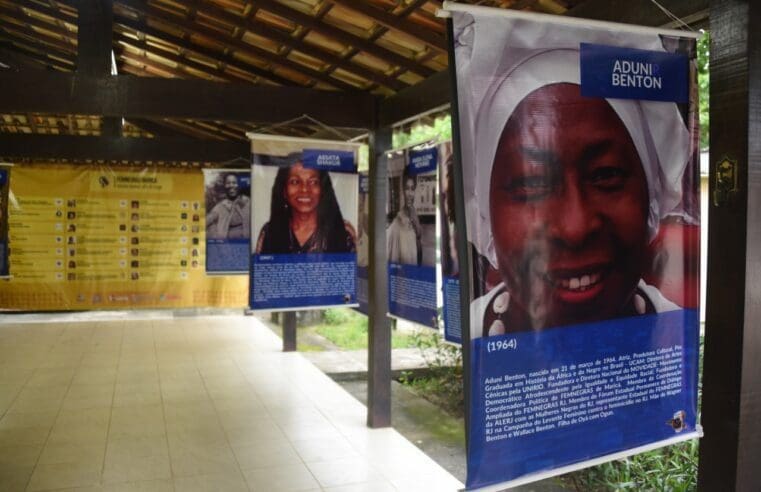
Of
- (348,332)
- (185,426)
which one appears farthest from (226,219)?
(185,426)

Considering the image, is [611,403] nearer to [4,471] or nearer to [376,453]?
[376,453]

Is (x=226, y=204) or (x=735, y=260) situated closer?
(x=735, y=260)

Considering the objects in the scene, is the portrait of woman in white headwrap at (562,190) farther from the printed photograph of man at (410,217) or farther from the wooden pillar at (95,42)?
the wooden pillar at (95,42)

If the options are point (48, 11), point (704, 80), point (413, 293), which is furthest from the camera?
point (704, 80)

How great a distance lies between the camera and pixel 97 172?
27.1ft

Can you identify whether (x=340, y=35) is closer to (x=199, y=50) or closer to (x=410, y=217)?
(x=410, y=217)

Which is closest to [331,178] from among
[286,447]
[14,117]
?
[286,447]

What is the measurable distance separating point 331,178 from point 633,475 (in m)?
3.04

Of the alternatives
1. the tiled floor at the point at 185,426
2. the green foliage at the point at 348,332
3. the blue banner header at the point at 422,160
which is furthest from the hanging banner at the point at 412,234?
the green foliage at the point at 348,332

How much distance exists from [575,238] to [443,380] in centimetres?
479

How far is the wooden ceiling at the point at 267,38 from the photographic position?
3517 millimetres

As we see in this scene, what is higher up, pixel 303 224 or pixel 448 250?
pixel 303 224

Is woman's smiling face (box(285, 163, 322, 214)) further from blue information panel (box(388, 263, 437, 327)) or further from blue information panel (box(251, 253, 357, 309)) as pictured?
blue information panel (box(388, 263, 437, 327))

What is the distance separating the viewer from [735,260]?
1.99 metres
